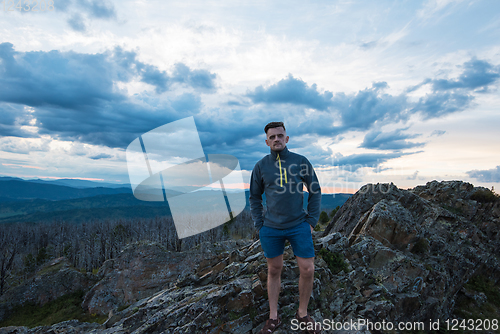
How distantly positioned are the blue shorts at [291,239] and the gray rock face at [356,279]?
1.93m

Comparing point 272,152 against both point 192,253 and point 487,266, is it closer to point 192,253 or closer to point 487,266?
point 487,266

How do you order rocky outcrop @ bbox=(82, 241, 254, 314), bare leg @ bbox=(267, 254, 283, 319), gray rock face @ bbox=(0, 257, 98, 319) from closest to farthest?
bare leg @ bbox=(267, 254, 283, 319), rocky outcrop @ bbox=(82, 241, 254, 314), gray rock face @ bbox=(0, 257, 98, 319)

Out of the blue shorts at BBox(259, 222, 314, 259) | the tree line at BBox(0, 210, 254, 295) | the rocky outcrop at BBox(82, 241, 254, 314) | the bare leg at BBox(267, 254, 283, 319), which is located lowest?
the tree line at BBox(0, 210, 254, 295)

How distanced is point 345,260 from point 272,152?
5510 mm

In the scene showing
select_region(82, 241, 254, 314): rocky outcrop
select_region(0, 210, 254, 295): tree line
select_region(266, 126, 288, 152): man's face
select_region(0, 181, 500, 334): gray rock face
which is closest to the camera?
select_region(266, 126, 288, 152): man's face

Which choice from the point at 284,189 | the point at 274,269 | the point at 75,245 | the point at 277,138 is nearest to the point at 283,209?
the point at 284,189

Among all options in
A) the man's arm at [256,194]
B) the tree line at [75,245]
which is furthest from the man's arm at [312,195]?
the tree line at [75,245]

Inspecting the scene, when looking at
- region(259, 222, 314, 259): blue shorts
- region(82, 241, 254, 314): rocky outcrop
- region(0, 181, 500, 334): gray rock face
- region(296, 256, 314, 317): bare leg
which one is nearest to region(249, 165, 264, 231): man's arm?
region(259, 222, 314, 259): blue shorts

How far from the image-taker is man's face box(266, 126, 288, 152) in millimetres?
5387

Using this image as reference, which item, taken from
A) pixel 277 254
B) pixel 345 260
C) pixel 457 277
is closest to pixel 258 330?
pixel 277 254

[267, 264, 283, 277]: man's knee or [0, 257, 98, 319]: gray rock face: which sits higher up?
[267, 264, 283, 277]: man's knee

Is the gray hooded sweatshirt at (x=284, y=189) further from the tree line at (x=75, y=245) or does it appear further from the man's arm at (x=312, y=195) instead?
the tree line at (x=75, y=245)

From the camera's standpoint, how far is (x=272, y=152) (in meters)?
5.57

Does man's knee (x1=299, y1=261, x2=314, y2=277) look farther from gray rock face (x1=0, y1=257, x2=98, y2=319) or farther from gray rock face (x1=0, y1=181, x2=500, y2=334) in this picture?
gray rock face (x1=0, y1=257, x2=98, y2=319)
